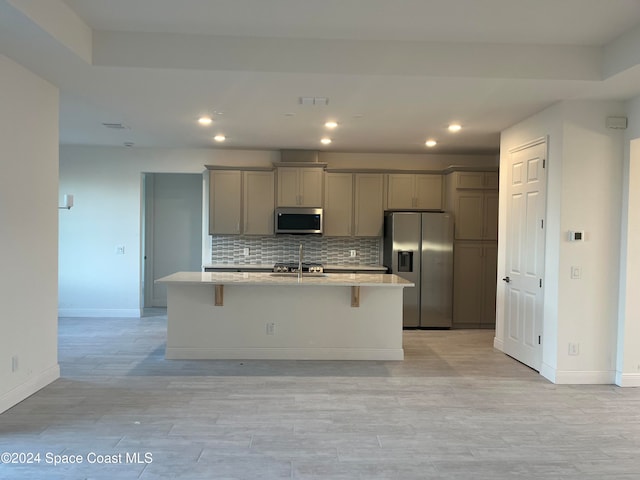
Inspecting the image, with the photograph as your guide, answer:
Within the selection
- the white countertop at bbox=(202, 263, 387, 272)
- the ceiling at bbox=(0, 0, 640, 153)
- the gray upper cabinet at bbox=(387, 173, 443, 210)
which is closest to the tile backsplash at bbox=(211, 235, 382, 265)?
the white countertop at bbox=(202, 263, 387, 272)

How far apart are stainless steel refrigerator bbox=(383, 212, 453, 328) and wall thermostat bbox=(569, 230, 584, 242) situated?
7.64 ft

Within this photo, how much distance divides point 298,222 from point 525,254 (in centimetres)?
314

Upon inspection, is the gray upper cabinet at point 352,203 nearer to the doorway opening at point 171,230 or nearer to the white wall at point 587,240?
the doorway opening at point 171,230

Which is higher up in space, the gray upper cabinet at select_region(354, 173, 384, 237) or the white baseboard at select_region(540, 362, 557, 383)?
the gray upper cabinet at select_region(354, 173, 384, 237)

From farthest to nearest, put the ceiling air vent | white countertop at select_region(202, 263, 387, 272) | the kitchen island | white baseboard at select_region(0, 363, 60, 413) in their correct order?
white countertop at select_region(202, 263, 387, 272) < the ceiling air vent < the kitchen island < white baseboard at select_region(0, 363, 60, 413)

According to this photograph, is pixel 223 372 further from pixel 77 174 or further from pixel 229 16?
pixel 77 174

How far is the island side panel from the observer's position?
4609 mm

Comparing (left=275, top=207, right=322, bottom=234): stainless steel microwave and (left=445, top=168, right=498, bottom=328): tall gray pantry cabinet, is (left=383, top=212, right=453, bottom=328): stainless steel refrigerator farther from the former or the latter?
(left=275, top=207, right=322, bottom=234): stainless steel microwave

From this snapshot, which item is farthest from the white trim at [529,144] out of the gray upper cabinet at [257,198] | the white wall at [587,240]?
the gray upper cabinet at [257,198]

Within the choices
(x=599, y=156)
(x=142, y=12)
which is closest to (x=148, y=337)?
(x=142, y=12)

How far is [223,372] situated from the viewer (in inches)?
164

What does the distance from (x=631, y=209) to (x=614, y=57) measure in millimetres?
1370

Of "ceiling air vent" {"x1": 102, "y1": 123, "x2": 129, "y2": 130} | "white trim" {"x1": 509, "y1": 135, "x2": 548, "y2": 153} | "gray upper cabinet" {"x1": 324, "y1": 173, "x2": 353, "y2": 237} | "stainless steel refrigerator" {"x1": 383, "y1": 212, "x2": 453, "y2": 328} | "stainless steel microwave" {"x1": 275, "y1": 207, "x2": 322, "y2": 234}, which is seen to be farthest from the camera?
"gray upper cabinet" {"x1": 324, "y1": 173, "x2": 353, "y2": 237}

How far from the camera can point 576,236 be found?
3.94m
